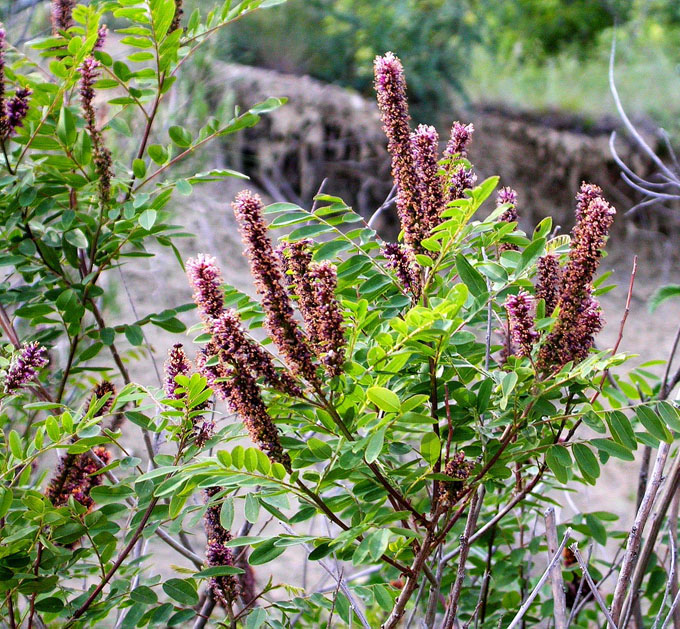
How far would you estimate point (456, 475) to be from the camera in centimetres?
116

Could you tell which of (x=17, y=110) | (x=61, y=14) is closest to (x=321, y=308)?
(x=17, y=110)

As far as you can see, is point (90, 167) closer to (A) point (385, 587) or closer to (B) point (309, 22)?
(A) point (385, 587)

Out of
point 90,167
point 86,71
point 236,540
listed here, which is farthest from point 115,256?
point 236,540

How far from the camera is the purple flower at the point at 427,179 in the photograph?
120 cm

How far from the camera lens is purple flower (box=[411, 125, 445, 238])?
3.92 feet

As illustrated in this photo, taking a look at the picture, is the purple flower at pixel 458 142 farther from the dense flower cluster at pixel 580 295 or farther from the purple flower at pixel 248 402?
the purple flower at pixel 248 402

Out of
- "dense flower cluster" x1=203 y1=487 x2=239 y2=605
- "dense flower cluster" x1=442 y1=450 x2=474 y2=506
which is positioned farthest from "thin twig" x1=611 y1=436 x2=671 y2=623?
"dense flower cluster" x1=203 y1=487 x2=239 y2=605

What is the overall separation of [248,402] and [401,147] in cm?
43

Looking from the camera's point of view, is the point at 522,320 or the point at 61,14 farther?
the point at 61,14

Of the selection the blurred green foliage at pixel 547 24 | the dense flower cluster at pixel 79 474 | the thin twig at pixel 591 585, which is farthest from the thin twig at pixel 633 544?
the blurred green foliage at pixel 547 24

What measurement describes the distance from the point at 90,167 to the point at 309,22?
23.4ft

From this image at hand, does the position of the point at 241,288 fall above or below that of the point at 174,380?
below

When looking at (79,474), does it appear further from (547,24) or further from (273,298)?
(547,24)

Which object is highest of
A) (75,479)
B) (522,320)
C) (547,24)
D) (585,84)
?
(547,24)
